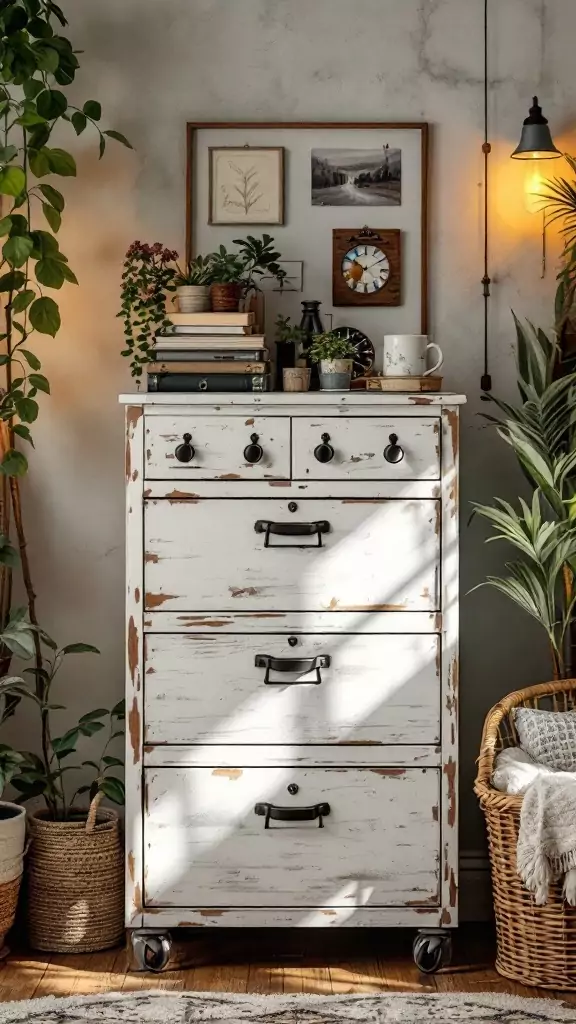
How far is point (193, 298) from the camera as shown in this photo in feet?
9.34

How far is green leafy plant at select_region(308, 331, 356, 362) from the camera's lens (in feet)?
9.27

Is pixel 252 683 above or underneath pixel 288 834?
above

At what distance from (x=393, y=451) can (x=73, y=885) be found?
1312mm

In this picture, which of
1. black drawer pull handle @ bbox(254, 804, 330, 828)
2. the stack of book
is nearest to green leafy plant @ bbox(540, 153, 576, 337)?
the stack of book

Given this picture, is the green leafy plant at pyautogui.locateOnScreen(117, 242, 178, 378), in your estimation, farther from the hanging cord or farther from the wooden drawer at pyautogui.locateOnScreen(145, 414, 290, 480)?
the hanging cord

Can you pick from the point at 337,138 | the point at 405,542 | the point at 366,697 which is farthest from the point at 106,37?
the point at 366,697

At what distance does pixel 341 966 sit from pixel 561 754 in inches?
28.7

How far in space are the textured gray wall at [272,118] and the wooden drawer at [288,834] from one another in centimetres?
A: 53

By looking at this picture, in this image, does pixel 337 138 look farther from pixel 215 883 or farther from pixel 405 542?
pixel 215 883

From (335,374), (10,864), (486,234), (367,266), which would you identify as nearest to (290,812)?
(10,864)

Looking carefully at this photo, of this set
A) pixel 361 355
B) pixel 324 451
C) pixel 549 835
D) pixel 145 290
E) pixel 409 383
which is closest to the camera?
pixel 549 835

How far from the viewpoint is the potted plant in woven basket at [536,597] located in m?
2.60

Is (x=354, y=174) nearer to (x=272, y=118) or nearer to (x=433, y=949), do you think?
(x=272, y=118)

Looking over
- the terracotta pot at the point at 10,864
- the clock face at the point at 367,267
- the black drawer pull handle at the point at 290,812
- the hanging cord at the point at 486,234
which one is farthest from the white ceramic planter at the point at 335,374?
the terracotta pot at the point at 10,864
